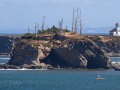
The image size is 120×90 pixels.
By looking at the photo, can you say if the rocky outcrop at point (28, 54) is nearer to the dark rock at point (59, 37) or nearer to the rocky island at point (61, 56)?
the rocky island at point (61, 56)

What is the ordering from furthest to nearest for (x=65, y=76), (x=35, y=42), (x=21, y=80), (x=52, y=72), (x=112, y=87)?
(x=35, y=42) → (x=52, y=72) → (x=65, y=76) → (x=21, y=80) → (x=112, y=87)

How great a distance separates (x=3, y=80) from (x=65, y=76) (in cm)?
1511

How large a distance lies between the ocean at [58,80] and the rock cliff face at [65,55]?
630 centimetres

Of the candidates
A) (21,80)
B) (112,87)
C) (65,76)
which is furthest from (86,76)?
(112,87)

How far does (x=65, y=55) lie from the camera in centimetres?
17062

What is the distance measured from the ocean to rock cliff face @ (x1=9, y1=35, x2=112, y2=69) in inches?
248

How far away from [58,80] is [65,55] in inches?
1385

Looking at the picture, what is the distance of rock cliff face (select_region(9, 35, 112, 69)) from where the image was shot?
559ft

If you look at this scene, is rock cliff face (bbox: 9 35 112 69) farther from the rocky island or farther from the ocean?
the ocean

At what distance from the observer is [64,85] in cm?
12225

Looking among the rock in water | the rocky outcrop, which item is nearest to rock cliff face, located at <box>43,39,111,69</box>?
the rocky outcrop

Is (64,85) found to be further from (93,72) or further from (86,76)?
(93,72)

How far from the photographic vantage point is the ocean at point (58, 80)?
117875 mm

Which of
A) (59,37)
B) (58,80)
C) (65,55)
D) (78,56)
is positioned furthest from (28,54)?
(58,80)
